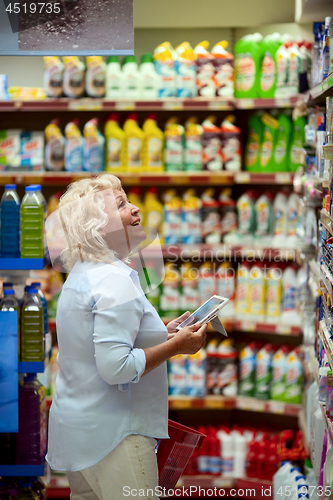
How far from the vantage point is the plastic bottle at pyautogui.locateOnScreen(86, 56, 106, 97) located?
11.1ft

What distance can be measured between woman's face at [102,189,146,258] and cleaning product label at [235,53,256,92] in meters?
1.86

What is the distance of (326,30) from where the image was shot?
95.0 inches

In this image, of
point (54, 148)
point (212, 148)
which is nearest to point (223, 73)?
point (212, 148)

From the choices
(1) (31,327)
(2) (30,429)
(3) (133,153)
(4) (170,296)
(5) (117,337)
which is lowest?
(2) (30,429)

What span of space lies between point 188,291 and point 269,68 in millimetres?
1429

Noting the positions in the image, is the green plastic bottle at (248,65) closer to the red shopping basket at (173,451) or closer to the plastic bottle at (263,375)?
the plastic bottle at (263,375)

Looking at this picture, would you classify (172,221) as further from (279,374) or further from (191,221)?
(279,374)

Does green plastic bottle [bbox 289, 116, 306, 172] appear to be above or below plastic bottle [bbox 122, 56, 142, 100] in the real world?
below

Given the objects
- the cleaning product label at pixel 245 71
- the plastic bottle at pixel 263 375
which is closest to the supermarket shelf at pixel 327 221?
the cleaning product label at pixel 245 71

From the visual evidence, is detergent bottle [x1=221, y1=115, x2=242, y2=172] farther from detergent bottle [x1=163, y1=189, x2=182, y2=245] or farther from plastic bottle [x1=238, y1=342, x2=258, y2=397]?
plastic bottle [x1=238, y1=342, x2=258, y2=397]

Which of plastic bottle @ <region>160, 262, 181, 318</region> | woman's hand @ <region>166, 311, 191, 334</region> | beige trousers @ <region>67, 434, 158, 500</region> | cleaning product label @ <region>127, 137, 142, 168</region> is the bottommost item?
beige trousers @ <region>67, 434, 158, 500</region>

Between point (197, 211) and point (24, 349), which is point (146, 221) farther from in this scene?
point (24, 349)

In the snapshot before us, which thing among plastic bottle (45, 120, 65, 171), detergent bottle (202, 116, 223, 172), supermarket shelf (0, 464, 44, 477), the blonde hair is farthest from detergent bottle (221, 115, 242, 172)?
supermarket shelf (0, 464, 44, 477)

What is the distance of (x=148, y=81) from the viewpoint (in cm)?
339
